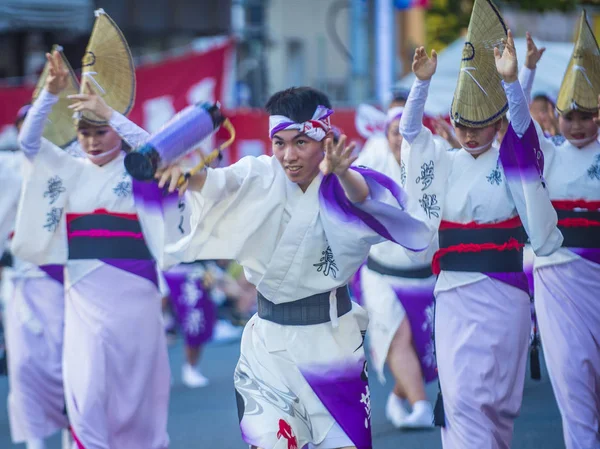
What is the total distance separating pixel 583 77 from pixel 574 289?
1.09m

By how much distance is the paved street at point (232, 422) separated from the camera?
656cm

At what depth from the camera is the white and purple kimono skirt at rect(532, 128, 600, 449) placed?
5.31m

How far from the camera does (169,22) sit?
589 inches

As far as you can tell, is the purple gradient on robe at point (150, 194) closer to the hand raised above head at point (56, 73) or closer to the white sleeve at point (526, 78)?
the hand raised above head at point (56, 73)

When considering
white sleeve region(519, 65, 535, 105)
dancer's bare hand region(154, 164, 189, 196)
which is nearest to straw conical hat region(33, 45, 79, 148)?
white sleeve region(519, 65, 535, 105)

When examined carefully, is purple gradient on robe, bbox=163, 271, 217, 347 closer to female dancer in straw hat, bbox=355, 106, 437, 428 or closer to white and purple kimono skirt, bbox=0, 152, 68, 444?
female dancer in straw hat, bbox=355, 106, 437, 428

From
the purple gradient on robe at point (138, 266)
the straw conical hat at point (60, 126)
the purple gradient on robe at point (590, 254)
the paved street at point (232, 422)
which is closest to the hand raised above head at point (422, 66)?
the purple gradient on robe at point (590, 254)

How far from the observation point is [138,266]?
5.61m

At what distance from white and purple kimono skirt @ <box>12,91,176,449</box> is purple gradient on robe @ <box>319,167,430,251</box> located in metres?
1.71

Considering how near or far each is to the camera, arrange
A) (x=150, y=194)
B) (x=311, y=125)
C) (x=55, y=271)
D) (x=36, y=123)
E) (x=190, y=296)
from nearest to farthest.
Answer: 1. (x=311, y=125)
2. (x=36, y=123)
3. (x=150, y=194)
4. (x=55, y=271)
5. (x=190, y=296)

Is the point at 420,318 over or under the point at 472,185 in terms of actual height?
under

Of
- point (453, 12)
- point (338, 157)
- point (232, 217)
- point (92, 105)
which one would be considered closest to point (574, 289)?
point (232, 217)

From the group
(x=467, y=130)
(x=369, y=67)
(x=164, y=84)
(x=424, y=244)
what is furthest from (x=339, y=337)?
(x=369, y=67)

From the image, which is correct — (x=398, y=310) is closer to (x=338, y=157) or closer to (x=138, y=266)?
(x=138, y=266)
